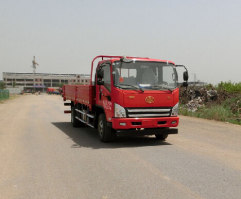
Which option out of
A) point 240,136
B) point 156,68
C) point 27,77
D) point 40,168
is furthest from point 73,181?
point 27,77

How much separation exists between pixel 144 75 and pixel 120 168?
3368 mm

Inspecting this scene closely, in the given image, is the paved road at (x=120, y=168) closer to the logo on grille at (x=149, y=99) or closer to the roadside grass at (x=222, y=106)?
the logo on grille at (x=149, y=99)

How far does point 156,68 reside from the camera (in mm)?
8570

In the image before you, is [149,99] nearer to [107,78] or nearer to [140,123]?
[140,123]

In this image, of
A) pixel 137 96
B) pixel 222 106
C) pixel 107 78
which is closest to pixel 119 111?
pixel 137 96

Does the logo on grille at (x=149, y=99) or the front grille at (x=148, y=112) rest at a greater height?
the logo on grille at (x=149, y=99)

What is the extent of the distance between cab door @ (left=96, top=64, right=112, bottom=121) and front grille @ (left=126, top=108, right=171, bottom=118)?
0.60 meters

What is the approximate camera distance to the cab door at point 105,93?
815cm

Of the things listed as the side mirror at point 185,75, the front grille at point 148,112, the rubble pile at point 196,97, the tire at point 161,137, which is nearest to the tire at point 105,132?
the front grille at point 148,112

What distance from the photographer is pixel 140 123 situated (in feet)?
26.4

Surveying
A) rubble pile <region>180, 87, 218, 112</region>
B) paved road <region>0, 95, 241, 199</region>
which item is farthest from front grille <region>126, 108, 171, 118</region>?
rubble pile <region>180, 87, 218, 112</region>

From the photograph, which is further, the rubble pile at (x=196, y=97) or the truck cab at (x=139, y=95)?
the rubble pile at (x=196, y=97)

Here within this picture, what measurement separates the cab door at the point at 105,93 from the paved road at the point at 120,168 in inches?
40.3

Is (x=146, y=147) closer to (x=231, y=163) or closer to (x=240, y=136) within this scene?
(x=231, y=163)
